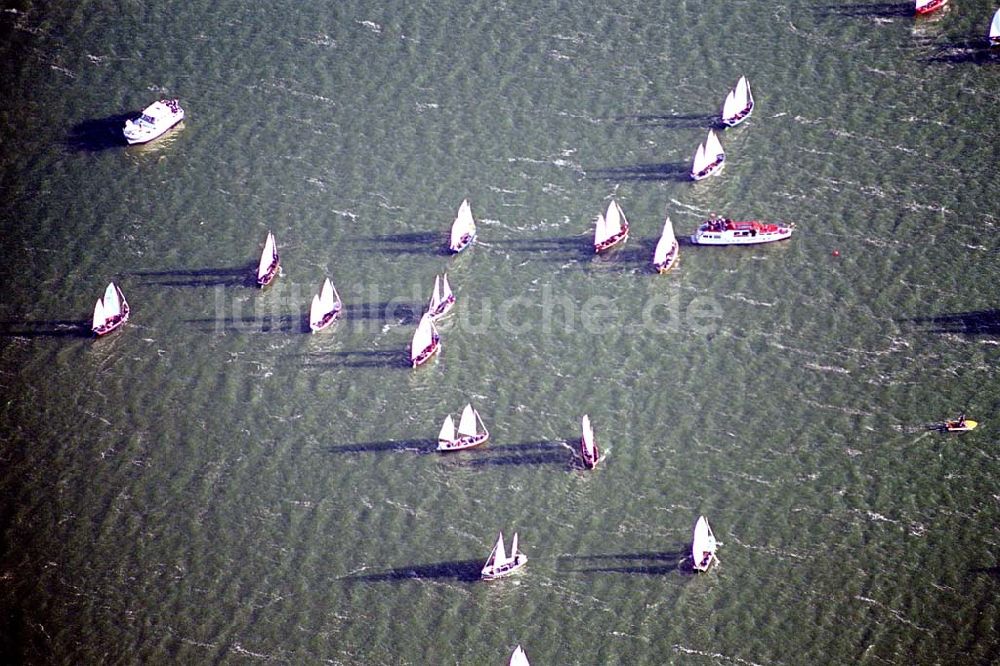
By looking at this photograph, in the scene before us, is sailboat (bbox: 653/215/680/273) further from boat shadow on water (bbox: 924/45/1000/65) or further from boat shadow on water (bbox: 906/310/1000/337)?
boat shadow on water (bbox: 924/45/1000/65)

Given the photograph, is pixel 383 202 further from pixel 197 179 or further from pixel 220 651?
pixel 220 651

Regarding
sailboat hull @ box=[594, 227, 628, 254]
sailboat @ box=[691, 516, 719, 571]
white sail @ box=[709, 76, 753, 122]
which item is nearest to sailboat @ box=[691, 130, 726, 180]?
white sail @ box=[709, 76, 753, 122]

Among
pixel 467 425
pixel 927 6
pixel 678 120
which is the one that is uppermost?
pixel 927 6

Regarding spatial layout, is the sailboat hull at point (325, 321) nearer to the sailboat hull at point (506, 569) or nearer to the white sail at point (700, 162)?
the sailboat hull at point (506, 569)

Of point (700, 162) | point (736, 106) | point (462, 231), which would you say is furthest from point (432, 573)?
point (736, 106)

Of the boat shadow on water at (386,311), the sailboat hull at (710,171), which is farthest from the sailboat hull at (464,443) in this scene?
the sailboat hull at (710,171)

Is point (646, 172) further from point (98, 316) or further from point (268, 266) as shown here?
point (98, 316)
